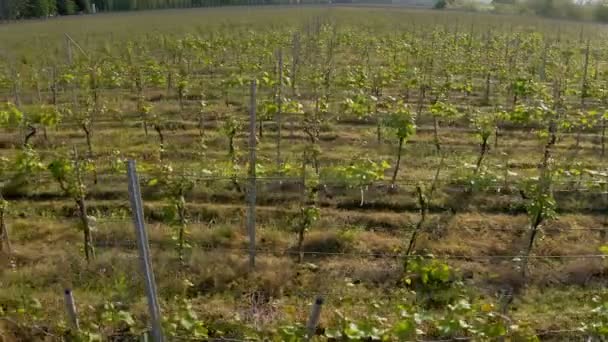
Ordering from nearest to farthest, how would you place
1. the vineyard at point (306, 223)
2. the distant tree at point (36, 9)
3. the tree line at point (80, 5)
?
the vineyard at point (306, 223) → the tree line at point (80, 5) → the distant tree at point (36, 9)

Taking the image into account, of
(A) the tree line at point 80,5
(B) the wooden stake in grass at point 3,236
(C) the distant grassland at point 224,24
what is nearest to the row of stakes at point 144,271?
(B) the wooden stake in grass at point 3,236

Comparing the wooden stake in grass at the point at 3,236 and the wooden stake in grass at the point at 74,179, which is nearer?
the wooden stake in grass at the point at 74,179

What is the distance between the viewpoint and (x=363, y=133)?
11922 mm

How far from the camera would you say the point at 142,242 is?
3949 mm

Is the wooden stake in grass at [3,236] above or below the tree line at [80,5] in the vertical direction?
below

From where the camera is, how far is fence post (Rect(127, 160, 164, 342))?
3.83 m

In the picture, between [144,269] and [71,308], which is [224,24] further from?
[144,269]

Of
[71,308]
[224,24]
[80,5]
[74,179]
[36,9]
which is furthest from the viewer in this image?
[80,5]

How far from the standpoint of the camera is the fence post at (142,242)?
12.6ft

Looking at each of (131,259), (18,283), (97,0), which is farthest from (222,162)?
(97,0)

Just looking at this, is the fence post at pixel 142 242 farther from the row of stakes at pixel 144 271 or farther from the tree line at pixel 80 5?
the tree line at pixel 80 5

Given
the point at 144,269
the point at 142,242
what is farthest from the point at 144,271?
the point at 142,242

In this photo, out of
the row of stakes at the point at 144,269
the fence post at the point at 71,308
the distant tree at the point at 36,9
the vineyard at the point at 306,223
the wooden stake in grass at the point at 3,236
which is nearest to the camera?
the row of stakes at the point at 144,269

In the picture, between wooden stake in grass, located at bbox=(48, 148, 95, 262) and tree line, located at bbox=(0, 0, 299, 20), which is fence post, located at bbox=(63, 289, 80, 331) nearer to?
wooden stake in grass, located at bbox=(48, 148, 95, 262)
